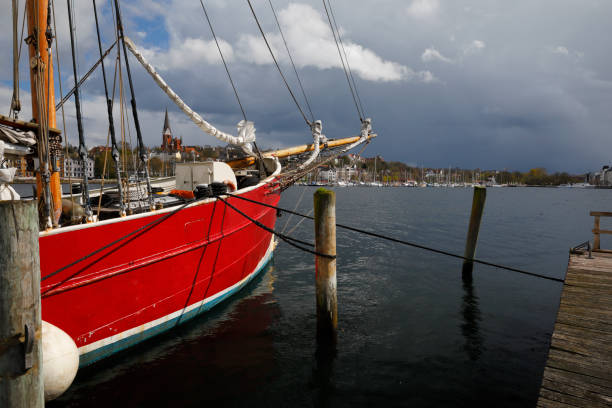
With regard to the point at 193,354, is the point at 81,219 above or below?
above

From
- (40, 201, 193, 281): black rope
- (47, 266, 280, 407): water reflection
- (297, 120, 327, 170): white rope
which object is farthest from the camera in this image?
(297, 120, 327, 170): white rope

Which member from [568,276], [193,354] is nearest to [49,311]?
[193,354]

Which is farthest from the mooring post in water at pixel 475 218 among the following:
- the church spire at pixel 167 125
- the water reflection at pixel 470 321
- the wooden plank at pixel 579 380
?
the church spire at pixel 167 125

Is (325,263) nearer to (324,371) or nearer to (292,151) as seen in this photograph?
(324,371)

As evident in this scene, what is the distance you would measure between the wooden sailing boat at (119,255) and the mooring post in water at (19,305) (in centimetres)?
193

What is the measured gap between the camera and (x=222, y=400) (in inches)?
202

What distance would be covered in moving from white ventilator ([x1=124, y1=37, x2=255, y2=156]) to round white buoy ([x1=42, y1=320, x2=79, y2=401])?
548cm

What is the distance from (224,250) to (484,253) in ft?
46.4

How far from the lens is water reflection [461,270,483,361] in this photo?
692cm

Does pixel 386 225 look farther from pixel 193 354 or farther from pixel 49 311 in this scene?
pixel 49 311

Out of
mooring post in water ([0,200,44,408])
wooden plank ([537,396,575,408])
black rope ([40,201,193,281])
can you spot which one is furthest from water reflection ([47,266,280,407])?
wooden plank ([537,396,575,408])

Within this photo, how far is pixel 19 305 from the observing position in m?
2.77

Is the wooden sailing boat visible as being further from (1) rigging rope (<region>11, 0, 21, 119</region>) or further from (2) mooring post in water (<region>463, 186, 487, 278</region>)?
(2) mooring post in water (<region>463, 186, 487, 278</region>)

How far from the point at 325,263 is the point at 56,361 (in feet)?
12.2
